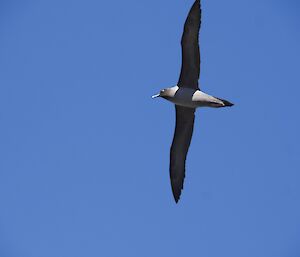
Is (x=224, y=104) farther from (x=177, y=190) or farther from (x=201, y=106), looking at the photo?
(x=177, y=190)

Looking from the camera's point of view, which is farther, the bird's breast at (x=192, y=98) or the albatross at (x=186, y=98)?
the bird's breast at (x=192, y=98)

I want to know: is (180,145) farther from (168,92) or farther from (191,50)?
(191,50)

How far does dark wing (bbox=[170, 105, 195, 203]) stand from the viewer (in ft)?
84.8

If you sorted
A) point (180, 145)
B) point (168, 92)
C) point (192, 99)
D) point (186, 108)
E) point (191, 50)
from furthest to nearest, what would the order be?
point (180, 145) → point (186, 108) → point (168, 92) → point (192, 99) → point (191, 50)

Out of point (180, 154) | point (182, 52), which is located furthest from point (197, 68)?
point (180, 154)

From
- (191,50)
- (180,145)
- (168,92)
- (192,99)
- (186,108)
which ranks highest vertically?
(191,50)

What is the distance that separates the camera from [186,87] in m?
25.1

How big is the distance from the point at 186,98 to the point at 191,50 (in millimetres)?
1681

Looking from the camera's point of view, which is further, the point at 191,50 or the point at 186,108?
the point at 186,108

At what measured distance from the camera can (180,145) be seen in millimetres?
26109

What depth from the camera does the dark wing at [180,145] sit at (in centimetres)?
2584

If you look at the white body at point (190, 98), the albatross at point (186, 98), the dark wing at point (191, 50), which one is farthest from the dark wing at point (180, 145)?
the dark wing at point (191, 50)

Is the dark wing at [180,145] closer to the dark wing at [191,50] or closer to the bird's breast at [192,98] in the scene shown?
the bird's breast at [192,98]

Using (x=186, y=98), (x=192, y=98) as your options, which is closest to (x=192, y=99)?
(x=192, y=98)
